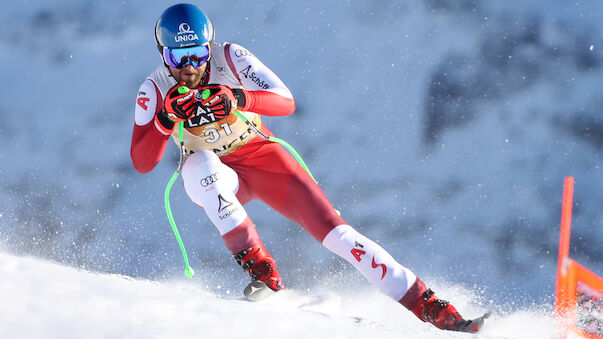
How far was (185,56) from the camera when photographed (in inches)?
145

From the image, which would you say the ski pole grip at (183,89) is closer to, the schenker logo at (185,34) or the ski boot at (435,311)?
the schenker logo at (185,34)

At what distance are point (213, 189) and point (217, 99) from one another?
0.47 meters

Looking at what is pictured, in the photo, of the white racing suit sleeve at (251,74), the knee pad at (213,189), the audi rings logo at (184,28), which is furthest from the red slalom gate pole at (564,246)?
the audi rings logo at (184,28)

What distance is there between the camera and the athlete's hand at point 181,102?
3445mm

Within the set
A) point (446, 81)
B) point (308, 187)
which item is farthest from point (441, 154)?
point (308, 187)

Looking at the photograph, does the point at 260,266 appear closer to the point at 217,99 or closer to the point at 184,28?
the point at 217,99

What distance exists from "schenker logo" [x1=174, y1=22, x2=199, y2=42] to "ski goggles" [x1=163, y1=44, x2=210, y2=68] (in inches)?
2.0

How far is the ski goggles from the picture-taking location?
3.66 metres

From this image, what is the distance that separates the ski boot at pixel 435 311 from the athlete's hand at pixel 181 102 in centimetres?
140

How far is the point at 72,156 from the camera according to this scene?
993cm

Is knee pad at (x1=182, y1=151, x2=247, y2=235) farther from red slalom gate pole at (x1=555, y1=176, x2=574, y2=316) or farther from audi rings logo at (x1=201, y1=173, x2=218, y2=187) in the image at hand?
red slalom gate pole at (x1=555, y1=176, x2=574, y2=316)

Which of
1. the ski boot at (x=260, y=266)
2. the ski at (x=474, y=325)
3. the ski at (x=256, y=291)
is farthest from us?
the ski boot at (x=260, y=266)

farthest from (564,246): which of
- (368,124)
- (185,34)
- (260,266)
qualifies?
(368,124)

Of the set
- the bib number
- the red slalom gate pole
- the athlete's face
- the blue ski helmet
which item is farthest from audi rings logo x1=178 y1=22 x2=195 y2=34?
the red slalom gate pole
